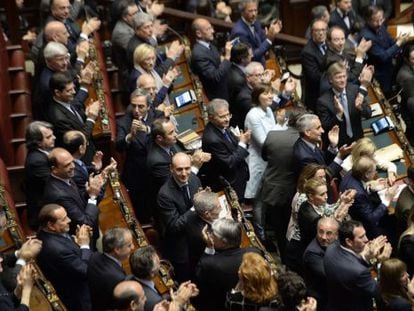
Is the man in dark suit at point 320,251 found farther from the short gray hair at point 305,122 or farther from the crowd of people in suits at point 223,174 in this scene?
the short gray hair at point 305,122

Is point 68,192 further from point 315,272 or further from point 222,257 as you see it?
point 315,272

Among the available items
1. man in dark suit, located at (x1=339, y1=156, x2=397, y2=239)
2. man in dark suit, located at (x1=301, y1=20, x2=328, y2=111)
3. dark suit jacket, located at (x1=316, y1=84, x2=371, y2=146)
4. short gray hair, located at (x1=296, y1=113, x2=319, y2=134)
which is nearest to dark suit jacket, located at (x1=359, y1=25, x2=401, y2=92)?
man in dark suit, located at (x1=301, y1=20, x2=328, y2=111)

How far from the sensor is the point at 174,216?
7.05m

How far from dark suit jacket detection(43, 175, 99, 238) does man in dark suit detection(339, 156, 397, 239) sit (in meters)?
1.68

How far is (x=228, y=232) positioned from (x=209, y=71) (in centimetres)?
289

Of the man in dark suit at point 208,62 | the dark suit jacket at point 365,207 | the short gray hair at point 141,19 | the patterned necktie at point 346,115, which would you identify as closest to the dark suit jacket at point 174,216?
the dark suit jacket at point 365,207

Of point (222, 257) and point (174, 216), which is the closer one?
point (222, 257)

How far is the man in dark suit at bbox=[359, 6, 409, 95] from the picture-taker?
376 inches

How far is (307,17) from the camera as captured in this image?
10875 millimetres

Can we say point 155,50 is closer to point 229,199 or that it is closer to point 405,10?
point 229,199

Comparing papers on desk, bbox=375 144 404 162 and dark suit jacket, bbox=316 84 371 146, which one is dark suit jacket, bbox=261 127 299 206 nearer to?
dark suit jacket, bbox=316 84 371 146

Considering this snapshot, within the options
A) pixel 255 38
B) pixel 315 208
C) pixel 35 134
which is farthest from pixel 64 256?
pixel 255 38

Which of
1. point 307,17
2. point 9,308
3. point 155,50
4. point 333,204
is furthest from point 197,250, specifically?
point 307,17

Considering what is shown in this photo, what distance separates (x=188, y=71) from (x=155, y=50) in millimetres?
494
